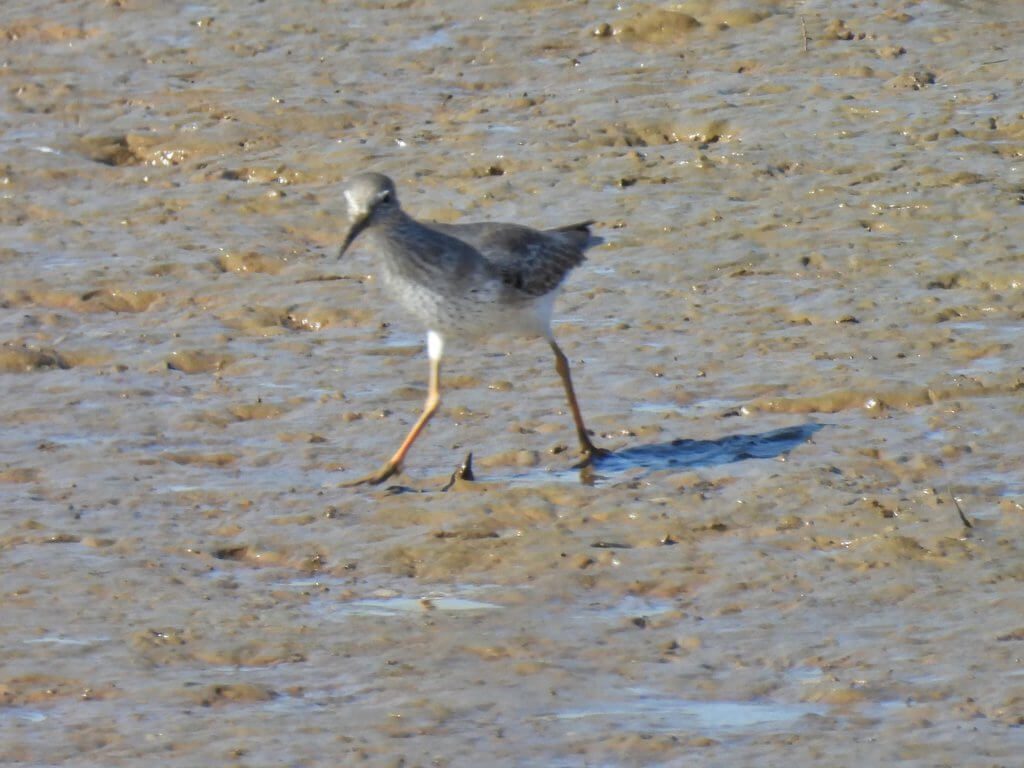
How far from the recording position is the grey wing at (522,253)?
907cm

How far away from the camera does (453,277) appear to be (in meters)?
8.72

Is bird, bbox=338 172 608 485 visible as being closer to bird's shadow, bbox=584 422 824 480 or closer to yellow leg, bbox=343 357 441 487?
yellow leg, bbox=343 357 441 487

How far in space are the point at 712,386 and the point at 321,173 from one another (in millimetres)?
4241

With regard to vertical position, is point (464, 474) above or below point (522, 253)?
below

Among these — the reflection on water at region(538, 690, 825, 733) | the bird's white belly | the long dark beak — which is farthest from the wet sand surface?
the long dark beak

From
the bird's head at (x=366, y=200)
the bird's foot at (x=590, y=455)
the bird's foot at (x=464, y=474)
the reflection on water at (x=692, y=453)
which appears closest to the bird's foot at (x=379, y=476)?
the bird's foot at (x=464, y=474)

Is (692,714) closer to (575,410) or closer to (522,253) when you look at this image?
(575,410)

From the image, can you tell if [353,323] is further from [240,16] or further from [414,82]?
[240,16]

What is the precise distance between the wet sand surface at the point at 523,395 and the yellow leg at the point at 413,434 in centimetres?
9

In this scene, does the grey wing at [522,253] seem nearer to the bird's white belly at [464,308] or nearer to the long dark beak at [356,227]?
the bird's white belly at [464,308]

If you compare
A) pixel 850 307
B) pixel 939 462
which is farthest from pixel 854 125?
pixel 939 462

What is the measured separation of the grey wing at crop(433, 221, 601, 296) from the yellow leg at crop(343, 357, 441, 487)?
54cm

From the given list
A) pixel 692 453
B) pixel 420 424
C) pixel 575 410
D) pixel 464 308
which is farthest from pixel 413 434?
pixel 692 453

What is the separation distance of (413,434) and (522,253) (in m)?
1.03
